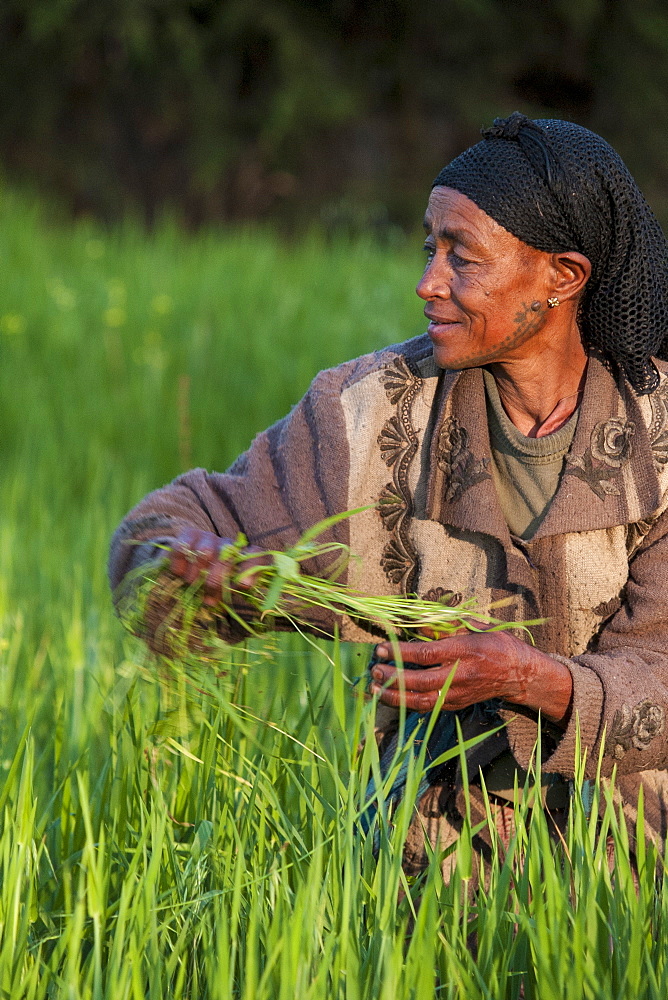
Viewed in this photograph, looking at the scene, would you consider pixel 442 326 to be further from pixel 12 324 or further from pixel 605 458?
pixel 12 324

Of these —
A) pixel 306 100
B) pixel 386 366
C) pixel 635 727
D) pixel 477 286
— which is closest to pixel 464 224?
pixel 477 286

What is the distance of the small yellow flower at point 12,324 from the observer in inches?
226

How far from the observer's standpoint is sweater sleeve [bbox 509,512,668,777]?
1.91 metres

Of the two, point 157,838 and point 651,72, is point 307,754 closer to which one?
point 157,838

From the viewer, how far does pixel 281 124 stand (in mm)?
10844

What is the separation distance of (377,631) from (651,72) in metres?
11.1

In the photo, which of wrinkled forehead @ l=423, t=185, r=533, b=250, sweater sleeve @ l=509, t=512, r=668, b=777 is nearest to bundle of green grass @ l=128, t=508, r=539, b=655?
sweater sleeve @ l=509, t=512, r=668, b=777

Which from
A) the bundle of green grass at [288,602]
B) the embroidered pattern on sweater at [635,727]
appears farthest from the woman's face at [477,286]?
the embroidered pattern on sweater at [635,727]

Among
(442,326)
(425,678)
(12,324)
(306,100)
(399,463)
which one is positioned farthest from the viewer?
(306,100)

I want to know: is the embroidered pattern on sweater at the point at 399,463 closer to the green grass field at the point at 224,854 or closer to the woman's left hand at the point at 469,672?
the green grass field at the point at 224,854

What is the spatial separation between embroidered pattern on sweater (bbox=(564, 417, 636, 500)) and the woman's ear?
0.71 ft

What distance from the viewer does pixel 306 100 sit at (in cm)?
1087

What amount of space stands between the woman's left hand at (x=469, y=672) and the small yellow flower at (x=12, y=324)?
4287 millimetres

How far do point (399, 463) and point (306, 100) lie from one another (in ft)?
30.6
